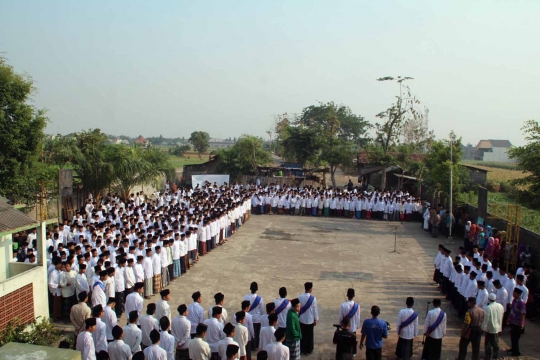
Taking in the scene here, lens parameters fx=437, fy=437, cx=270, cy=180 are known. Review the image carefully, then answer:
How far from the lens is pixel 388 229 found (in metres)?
17.8

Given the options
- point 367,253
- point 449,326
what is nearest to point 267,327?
point 449,326

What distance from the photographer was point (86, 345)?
5.53 metres

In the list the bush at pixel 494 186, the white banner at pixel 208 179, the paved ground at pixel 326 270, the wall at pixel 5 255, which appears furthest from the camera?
the bush at pixel 494 186

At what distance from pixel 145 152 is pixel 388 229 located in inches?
478

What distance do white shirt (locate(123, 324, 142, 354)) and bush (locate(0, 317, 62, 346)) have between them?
193cm

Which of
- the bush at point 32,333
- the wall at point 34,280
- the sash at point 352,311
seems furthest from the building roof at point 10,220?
the sash at point 352,311

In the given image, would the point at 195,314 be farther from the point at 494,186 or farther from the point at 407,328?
the point at 494,186

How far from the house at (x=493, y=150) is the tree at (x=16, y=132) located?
65177 mm

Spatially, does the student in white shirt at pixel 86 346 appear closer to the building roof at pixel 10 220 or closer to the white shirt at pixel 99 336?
the white shirt at pixel 99 336

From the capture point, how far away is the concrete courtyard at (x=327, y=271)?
29.7 ft

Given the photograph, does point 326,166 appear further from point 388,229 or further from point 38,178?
point 38,178

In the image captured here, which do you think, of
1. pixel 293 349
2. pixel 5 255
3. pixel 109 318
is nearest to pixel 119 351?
pixel 109 318

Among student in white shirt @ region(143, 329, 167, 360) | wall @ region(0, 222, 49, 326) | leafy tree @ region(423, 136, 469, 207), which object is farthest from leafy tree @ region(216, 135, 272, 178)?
student in white shirt @ region(143, 329, 167, 360)

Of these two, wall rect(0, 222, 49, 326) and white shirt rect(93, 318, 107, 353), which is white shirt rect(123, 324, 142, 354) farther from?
wall rect(0, 222, 49, 326)
